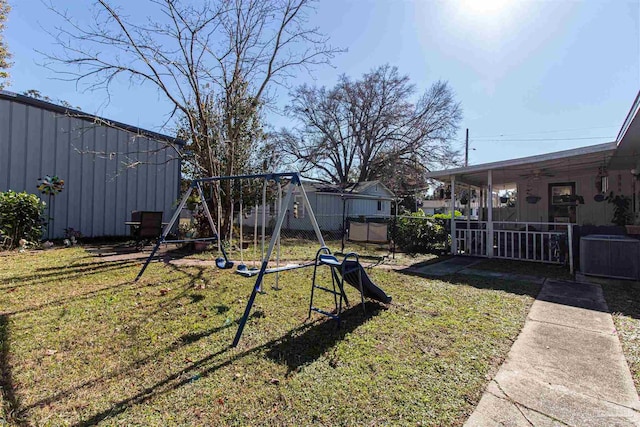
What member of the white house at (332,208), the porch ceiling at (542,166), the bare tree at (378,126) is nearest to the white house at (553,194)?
the porch ceiling at (542,166)

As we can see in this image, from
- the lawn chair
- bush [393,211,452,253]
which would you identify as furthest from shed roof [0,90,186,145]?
bush [393,211,452,253]

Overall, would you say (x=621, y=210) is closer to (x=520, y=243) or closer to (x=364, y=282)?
(x=520, y=243)

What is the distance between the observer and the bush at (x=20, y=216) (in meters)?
7.51

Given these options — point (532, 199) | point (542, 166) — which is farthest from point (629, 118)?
point (532, 199)

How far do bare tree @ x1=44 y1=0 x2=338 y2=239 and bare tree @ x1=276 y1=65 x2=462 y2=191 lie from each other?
1556 cm

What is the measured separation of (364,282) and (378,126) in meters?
22.1

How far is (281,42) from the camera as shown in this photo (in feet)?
27.2

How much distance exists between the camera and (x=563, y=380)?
238 centimetres

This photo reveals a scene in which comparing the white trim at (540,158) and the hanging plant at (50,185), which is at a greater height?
the white trim at (540,158)

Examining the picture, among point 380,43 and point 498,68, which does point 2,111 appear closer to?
point 380,43

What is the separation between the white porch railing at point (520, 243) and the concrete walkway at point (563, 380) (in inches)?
159

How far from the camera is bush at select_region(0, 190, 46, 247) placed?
751 cm

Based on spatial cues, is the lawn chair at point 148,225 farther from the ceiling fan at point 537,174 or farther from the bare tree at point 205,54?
the ceiling fan at point 537,174

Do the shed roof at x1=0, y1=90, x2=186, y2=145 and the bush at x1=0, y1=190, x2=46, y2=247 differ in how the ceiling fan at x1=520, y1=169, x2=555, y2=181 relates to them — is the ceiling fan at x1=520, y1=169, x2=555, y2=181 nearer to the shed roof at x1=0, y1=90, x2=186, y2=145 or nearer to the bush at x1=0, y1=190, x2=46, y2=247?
the shed roof at x1=0, y1=90, x2=186, y2=145
